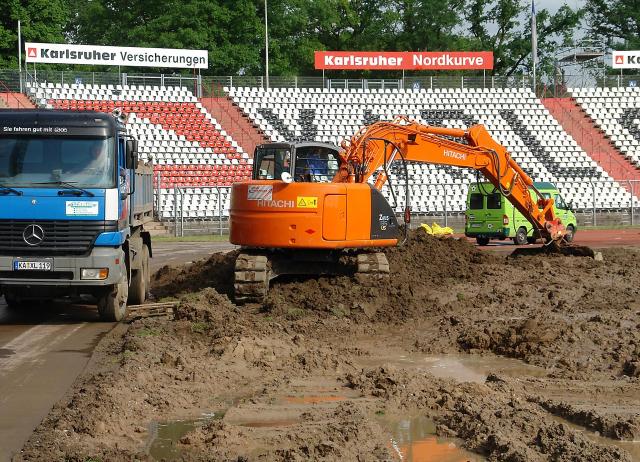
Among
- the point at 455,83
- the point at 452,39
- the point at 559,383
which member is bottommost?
the point at 559,383

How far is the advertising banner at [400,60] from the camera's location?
53.1 meters

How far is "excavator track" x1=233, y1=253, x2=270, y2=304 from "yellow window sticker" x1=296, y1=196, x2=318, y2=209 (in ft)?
3.67

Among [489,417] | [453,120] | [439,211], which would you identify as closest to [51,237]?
[489,417]

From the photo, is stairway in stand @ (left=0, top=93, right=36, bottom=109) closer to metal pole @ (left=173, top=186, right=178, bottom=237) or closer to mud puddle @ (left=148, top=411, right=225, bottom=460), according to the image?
metal pole @ (left=173, top=186, right=178, bottom=237)

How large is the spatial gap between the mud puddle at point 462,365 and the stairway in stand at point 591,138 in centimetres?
3386

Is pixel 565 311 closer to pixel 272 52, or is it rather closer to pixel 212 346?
pixel 212 346

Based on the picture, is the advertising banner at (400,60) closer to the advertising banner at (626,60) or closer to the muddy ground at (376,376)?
the advertising banner at (626,60)

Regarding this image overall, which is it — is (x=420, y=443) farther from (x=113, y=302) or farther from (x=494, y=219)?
(x=494, y=219)

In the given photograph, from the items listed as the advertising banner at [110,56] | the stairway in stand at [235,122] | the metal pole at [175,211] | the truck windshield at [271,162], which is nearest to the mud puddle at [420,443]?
the truck windshield at [271,162]

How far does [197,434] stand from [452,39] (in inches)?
2526

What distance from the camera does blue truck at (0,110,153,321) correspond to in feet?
46.6

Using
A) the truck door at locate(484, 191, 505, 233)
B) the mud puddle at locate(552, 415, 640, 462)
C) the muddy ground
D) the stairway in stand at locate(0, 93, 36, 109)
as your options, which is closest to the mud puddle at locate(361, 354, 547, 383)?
the muddy ground

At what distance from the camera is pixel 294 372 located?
37.3 ft

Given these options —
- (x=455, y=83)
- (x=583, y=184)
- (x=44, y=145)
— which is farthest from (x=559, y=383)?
(x=455, y=83)
